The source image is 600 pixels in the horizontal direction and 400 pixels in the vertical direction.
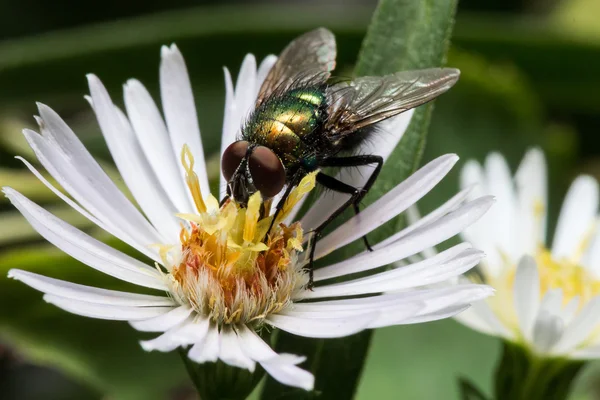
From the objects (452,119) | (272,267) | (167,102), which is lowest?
(452,119)

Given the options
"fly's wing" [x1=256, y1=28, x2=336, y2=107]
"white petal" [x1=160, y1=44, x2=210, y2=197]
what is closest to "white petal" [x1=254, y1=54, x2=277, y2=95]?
"fly's wing" [x1=256, y1=28, x2=336, y2=107]

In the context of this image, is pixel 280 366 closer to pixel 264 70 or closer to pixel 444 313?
pixel 444 313

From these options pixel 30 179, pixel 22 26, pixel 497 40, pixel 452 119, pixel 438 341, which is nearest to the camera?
pixel 438 341

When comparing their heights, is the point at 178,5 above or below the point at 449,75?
below

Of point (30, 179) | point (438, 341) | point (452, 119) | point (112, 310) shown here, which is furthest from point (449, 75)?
point (30, 179)

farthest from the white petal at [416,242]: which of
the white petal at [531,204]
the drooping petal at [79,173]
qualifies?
the white petal at [531,204]

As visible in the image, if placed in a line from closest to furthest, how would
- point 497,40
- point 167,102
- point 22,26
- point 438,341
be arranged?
Answer: point 167,102 → point 438,341 → point 497,40 → point 22,26

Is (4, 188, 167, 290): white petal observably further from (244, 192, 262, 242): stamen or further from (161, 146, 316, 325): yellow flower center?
(244, 192, 262, 242): stamen

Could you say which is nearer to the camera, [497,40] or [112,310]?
[112,310]

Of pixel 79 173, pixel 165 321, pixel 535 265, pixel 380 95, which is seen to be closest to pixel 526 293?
pixel 535 265

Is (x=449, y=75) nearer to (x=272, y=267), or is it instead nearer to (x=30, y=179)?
(x=272, y=267)
